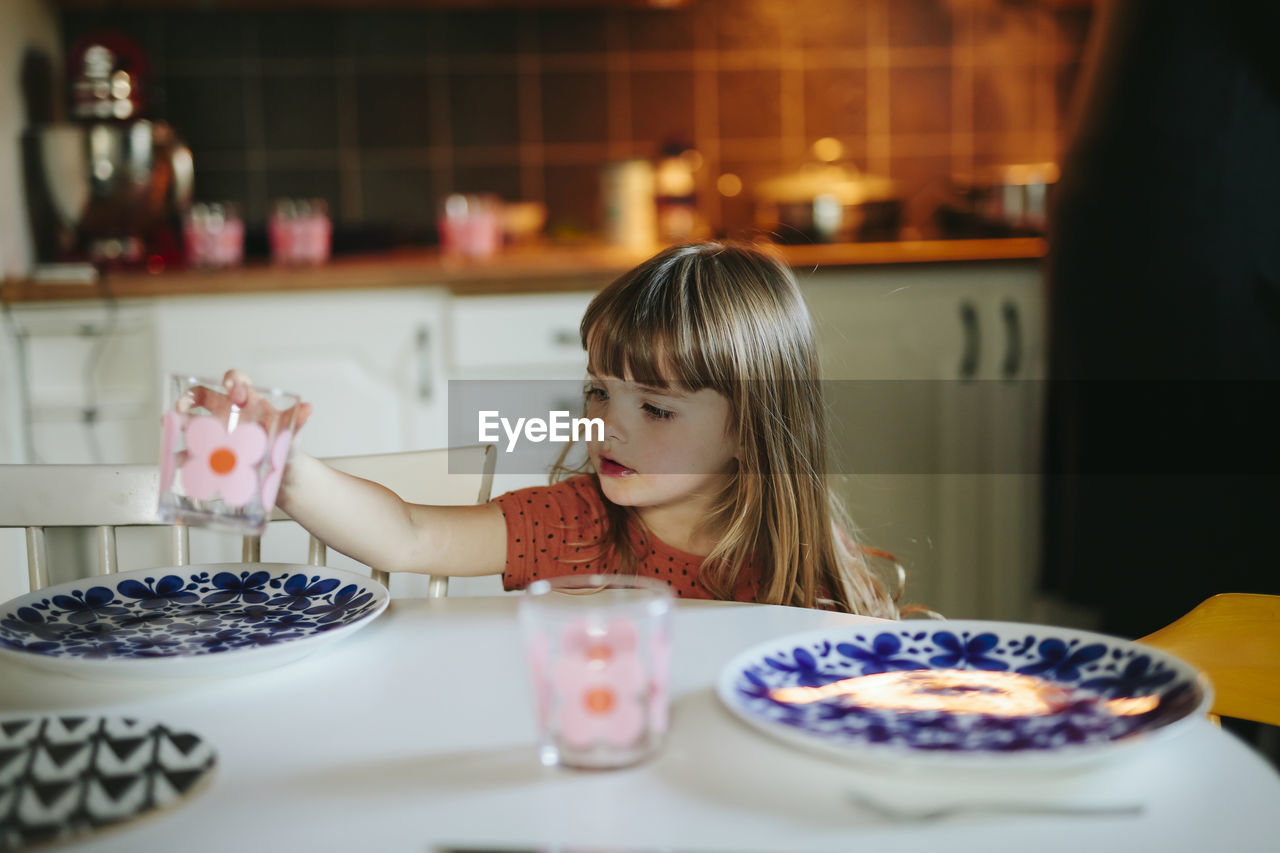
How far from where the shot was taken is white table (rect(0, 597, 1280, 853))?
480 millimetres

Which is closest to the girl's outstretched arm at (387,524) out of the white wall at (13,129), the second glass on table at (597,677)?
the second glass on table at (597,677)

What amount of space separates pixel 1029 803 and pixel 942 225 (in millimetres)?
1969

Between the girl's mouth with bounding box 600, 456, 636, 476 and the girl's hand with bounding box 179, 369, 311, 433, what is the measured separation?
39cm

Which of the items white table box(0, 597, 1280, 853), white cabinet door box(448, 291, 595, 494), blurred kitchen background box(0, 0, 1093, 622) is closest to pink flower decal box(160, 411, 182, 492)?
white table box(0, 597, 1280, 853)

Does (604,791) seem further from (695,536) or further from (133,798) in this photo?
(695,536)

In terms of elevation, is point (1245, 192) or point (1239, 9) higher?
point (1239, 9)

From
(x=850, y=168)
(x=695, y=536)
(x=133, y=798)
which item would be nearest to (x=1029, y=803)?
(x=133, y=798)

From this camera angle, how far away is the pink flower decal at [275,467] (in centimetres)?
67

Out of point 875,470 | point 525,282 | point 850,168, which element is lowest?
point 875,470

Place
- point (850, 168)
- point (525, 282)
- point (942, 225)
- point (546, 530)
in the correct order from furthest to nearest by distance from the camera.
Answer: point (850, 168), point (942, 225), point (525, 282), point (546, 530)

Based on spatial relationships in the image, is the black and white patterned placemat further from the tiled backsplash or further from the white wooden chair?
the tiled backsplash

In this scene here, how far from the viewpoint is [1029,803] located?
50 cm

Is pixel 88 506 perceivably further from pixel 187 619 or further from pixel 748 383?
pixel 748 383

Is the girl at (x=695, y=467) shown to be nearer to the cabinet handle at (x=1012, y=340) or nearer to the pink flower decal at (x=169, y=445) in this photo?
the pink flower decal at (x=169, y=445)
